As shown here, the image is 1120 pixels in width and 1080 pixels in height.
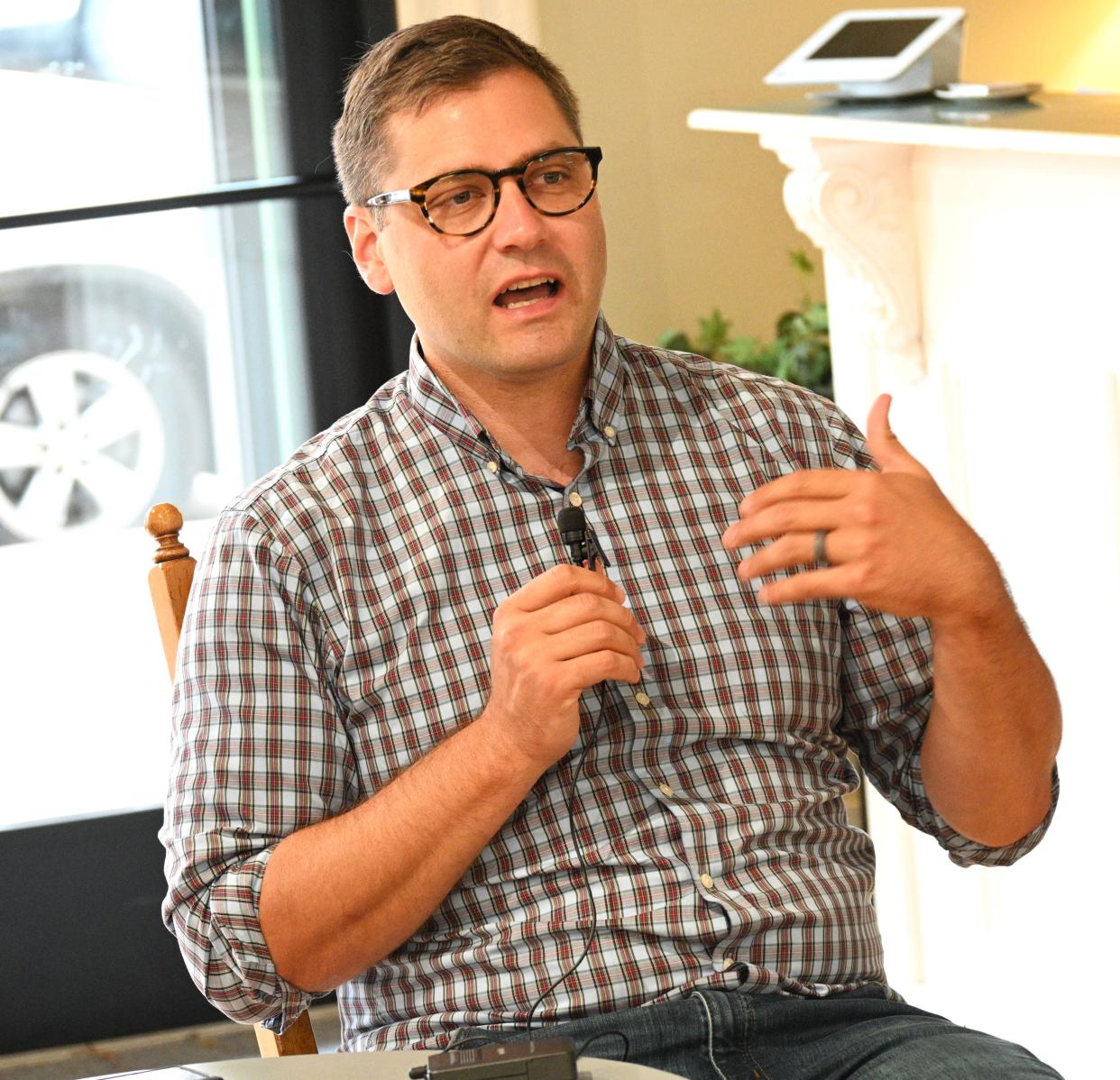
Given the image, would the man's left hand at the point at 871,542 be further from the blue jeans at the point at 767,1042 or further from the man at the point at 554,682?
the blue jeans at the point at 767,1042

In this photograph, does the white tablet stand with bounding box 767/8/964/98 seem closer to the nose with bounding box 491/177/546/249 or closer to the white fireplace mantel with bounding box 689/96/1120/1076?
the white fireplace mantel with bounding box 689/96/1120/1076

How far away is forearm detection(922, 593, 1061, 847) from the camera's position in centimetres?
145

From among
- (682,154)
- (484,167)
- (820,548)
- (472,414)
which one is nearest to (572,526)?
(820,548)

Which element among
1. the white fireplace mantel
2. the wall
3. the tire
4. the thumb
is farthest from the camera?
the wall

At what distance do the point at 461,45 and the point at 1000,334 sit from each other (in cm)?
96

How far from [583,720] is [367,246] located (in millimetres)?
584

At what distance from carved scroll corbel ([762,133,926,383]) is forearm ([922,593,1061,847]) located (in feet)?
3.00

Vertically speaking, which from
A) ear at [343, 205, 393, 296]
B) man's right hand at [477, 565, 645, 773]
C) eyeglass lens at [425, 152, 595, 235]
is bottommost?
man's right hand at [477, 565, 645, 773]

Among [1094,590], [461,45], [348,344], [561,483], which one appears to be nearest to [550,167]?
[461,45]

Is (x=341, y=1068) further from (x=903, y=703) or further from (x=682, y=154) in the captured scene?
(x=682, y=154)

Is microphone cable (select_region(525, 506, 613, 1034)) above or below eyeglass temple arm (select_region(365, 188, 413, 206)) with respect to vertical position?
below

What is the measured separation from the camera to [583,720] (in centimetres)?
150

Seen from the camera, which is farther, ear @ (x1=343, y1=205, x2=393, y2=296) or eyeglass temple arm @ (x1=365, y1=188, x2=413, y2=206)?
ear @ (x1=343, y1=205, x2=393, y2=296)

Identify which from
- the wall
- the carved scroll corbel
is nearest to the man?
the carved scroll corbel
